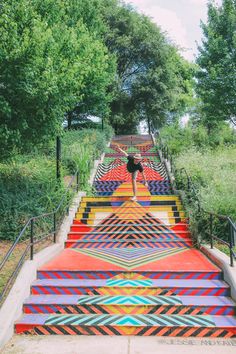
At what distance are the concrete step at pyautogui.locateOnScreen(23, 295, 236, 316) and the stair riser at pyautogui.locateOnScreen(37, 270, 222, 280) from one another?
2.35 feet

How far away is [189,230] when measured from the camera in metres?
9.81

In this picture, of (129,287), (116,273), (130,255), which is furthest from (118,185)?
(129,287)

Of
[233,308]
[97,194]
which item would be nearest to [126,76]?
[97,194]

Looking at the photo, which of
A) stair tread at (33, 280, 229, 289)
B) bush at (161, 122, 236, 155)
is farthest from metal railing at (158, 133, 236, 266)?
bush at (161, 122, 236, 155)

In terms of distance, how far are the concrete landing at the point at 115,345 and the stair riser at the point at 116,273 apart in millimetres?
1656

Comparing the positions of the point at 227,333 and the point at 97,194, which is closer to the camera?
the point at 227,333

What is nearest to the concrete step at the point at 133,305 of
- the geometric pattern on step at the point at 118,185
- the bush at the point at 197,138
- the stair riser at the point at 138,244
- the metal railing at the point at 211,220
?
the metal railing at the point at 211,220

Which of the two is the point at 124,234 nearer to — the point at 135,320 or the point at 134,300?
the point at 134,300

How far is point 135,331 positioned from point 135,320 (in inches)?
7.1

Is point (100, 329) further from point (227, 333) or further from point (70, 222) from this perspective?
point (70, 222)

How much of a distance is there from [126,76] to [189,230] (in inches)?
954

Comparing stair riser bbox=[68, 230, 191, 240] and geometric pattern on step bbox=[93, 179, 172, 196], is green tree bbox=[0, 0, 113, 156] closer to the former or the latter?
stair riser bbox=[68, 230, 191, 240]

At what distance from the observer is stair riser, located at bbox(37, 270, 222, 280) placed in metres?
6.80

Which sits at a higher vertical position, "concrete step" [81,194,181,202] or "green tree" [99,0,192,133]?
"green tree" [99,0,192,133]
